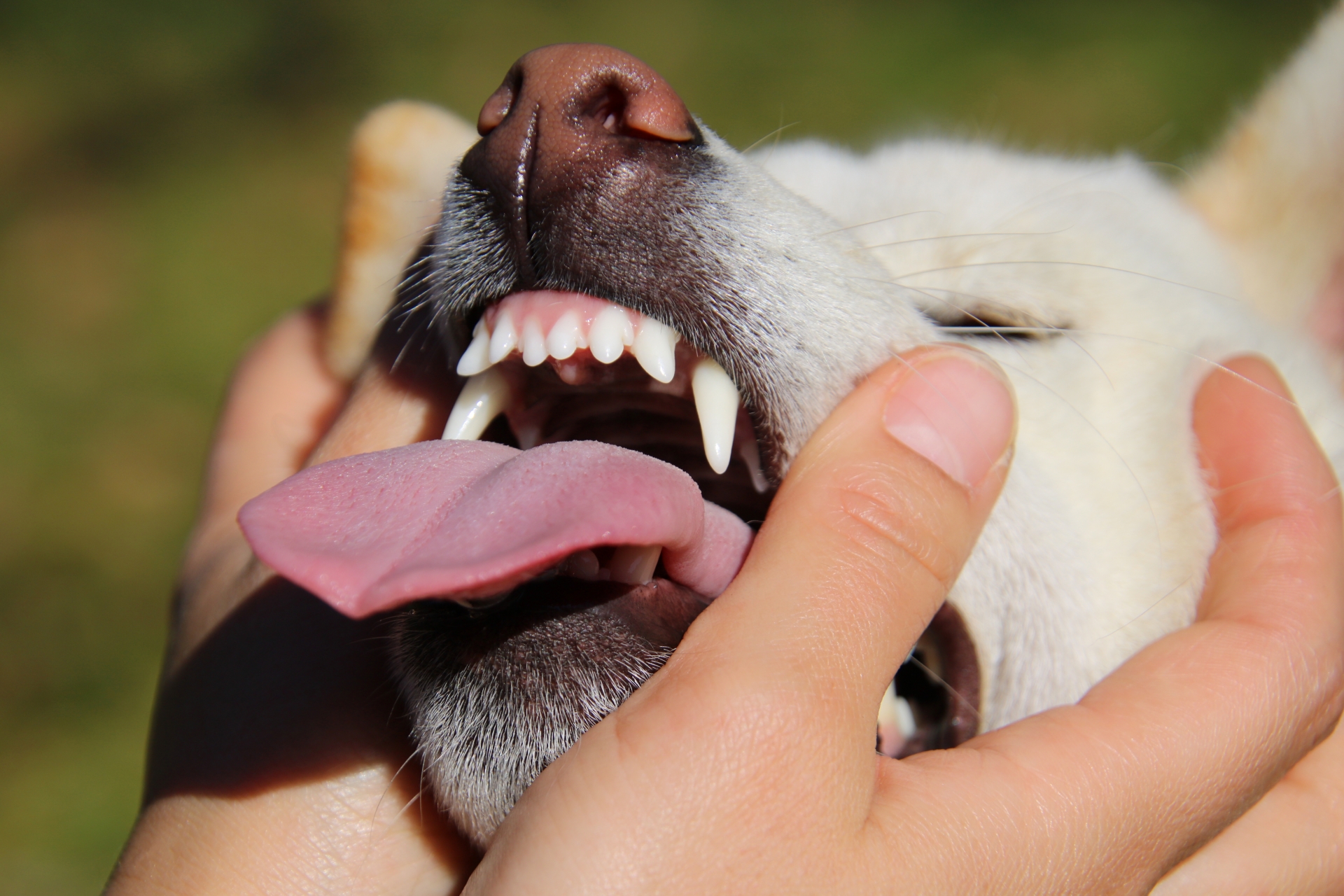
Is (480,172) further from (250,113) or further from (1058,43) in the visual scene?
(1058,43)

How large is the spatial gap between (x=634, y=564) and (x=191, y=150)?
7.59 m

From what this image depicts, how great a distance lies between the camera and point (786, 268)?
4.88 ft

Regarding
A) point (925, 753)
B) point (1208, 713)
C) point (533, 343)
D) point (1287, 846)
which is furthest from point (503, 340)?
point (1287, 846)

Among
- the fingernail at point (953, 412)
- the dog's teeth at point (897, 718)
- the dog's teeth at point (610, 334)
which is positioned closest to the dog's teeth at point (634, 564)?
the dog's teeth at point (610, 334)

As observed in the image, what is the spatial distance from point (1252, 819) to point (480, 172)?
65.4 inches

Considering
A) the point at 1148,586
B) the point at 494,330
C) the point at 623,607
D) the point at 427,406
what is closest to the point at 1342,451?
the point at 1148,586

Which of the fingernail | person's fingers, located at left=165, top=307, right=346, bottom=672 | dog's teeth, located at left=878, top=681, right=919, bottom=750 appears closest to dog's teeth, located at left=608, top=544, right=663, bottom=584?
the fingernail

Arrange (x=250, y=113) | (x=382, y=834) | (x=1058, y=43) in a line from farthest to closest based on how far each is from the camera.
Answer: (x=1058, y=43)
(x=250, y=113)
(x=382, y=834)

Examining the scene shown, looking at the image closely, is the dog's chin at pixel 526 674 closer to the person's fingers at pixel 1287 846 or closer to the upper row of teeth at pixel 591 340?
the upper row of teeth at pixel 591 340

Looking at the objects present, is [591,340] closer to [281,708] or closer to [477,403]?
[477,403]

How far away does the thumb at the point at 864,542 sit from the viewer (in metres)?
1.16

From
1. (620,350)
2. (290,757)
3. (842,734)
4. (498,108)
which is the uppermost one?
(498,108)

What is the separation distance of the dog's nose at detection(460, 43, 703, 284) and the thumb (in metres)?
0.48

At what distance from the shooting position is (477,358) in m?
1.46
